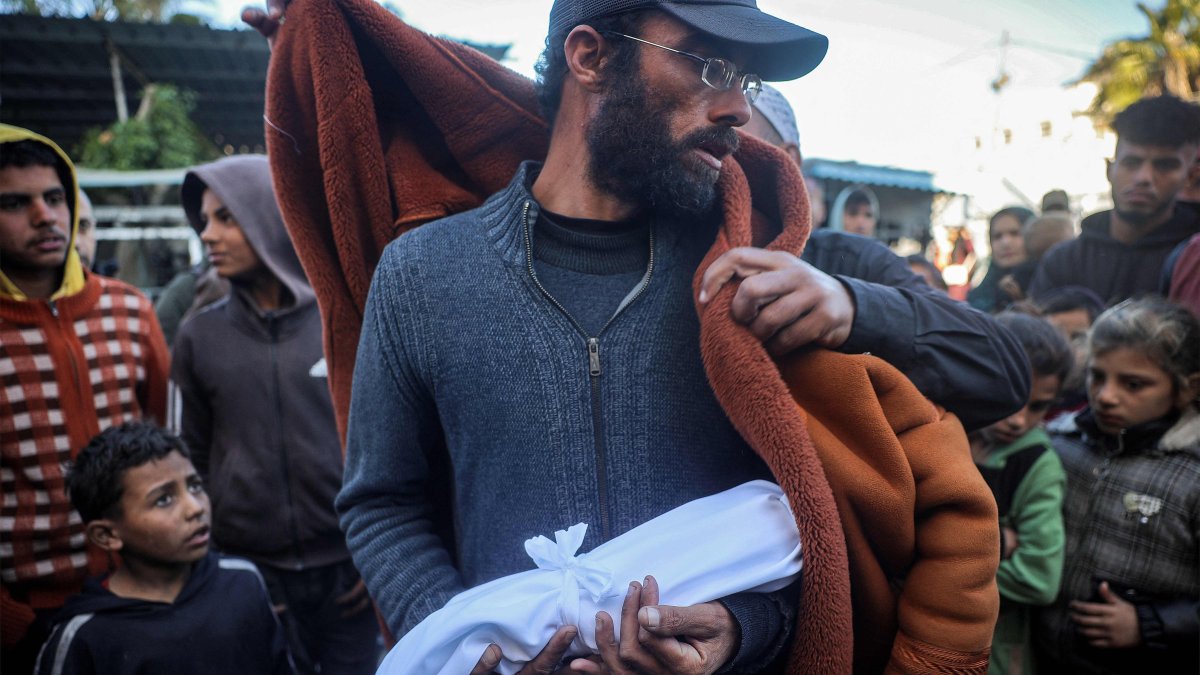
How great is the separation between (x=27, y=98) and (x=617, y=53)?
1527cm

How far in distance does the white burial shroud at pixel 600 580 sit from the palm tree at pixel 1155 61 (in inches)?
997

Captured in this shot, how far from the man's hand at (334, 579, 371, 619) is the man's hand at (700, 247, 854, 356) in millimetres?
2265

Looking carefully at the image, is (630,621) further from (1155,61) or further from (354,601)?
(1155,61)

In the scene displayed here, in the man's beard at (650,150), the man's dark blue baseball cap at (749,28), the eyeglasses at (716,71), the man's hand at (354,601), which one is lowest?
the man's hand at (354,601)

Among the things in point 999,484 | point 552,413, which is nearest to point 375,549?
point 552,413

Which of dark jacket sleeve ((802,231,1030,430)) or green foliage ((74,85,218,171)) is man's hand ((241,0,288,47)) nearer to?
dark jacket sleeve ((802,231,1030,430))

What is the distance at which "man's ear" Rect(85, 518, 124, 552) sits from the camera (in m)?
2.47

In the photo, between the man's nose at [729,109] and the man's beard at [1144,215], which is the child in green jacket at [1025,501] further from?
the man's nose at [729,109]

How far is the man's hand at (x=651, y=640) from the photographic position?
3.69 feet

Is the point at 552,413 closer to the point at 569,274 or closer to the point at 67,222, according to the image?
the point at 569,274

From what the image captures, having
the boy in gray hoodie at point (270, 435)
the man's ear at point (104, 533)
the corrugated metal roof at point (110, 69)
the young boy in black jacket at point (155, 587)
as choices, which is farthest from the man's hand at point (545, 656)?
the corrugated metal roof at point (110, 69)

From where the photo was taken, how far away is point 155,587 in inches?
96.1

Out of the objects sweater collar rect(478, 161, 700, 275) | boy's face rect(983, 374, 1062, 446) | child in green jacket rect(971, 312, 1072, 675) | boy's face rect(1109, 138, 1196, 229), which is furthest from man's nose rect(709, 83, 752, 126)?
boy's face rect(1109, 138, 1196, 229)

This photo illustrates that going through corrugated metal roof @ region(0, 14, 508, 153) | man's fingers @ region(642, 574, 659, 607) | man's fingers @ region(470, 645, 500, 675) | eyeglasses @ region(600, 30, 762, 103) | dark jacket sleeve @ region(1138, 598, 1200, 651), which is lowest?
dark jacket sleeve @ region(1138, 598, 1200, 651)
